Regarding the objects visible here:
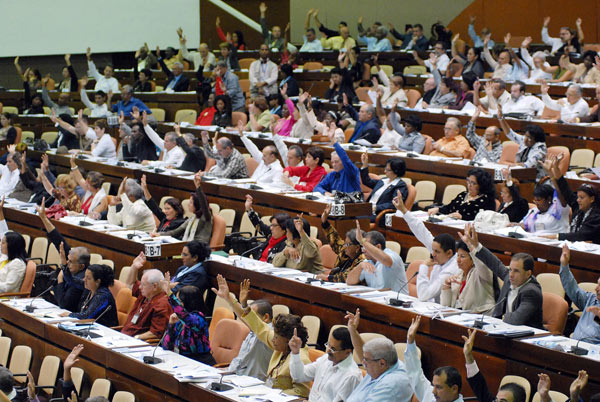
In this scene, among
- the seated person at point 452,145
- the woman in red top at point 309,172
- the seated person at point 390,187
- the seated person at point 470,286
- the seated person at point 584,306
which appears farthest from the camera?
the seated person at point 452,145

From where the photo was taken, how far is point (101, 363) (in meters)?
5.95

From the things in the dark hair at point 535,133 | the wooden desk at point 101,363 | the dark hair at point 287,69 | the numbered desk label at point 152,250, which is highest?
the dark hair at point 287,69

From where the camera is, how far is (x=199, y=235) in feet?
26.0

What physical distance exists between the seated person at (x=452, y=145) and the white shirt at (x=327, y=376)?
15.5ft

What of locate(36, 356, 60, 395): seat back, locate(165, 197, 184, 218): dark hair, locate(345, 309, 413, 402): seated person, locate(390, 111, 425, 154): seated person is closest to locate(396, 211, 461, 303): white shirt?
locate(345, 309, 413, 402): seated person

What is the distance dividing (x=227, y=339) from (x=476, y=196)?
101 inches

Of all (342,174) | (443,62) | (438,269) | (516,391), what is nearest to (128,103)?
(443,62)

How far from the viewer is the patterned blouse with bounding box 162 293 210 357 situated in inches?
230

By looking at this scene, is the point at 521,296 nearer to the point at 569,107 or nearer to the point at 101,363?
the point at 101,363

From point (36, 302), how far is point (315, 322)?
2.28 m

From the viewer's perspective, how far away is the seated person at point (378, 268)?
6078mm

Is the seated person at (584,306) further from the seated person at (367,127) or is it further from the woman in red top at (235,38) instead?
the woman in red top at (235,38)

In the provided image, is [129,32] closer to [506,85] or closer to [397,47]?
[397,47]

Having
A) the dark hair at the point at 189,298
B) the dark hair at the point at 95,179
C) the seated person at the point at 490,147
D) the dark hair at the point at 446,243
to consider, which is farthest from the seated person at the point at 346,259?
the dark hair at the point at 95,179
